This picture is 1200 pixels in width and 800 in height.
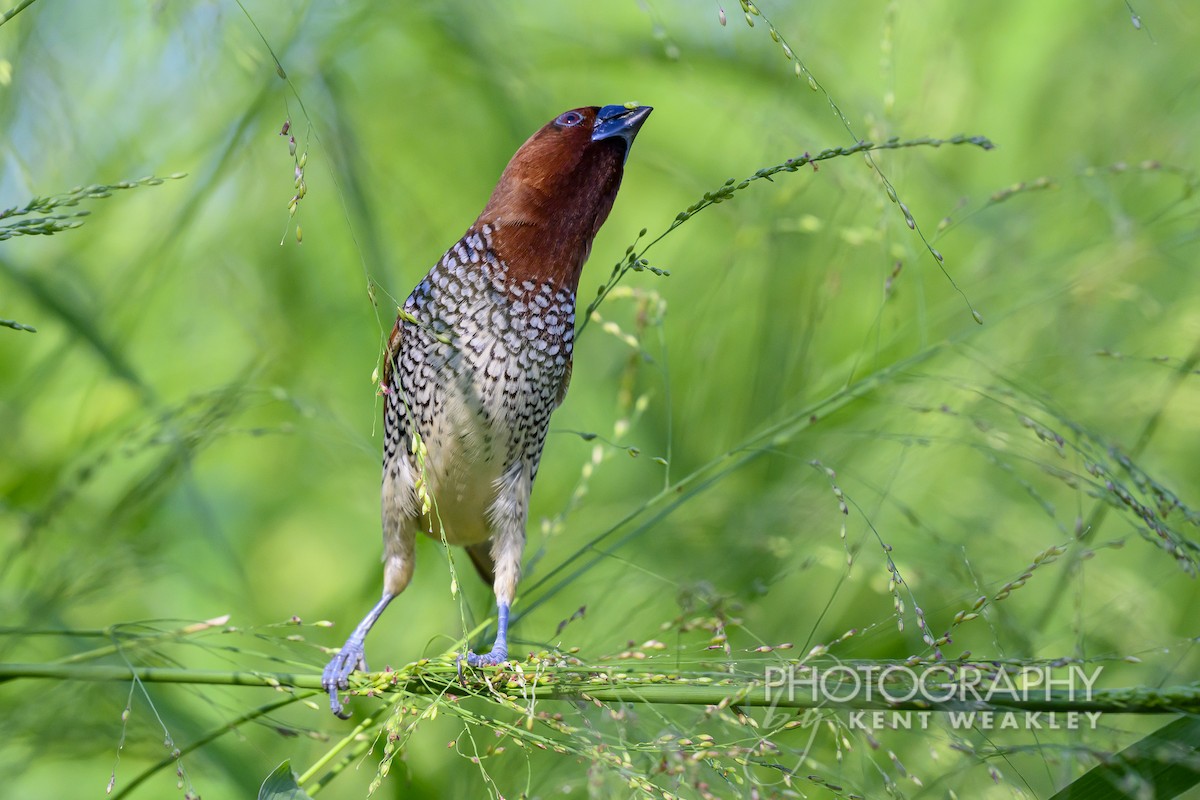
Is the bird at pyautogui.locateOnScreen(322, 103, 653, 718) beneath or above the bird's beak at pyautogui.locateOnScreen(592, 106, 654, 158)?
beneath

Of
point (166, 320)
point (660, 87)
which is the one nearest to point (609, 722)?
point (166, 320)

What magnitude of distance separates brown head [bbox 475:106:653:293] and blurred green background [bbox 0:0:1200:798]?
0.15m

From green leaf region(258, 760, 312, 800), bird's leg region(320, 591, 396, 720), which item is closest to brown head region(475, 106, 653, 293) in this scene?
bird's leg region(320, 591, 396, 720)

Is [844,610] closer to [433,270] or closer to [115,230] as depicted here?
[433,270]

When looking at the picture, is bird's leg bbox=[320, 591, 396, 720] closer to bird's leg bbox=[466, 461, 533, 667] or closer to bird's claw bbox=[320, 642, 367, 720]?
bird's claw bbox=[320, 642, 367, 720]

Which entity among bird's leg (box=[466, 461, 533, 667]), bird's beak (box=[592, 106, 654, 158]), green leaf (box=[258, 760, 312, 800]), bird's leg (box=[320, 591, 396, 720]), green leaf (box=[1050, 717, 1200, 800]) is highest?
bird's beak (box=[592, 106, 654, 158])

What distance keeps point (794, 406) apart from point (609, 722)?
1.08 meters

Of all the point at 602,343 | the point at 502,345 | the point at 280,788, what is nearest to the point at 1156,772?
the point at 280,788

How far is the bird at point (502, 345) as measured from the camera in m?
1.53

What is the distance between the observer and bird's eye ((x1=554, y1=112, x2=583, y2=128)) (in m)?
1.52

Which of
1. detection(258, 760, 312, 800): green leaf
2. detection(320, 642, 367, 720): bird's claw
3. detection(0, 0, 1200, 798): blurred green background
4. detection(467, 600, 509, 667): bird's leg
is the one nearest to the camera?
detection(258, 760, 312, 800): green leaf

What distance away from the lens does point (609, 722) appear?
121 cm

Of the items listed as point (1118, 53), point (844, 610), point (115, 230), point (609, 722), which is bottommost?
point (609, 722)

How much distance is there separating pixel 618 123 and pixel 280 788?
954 millimetres
